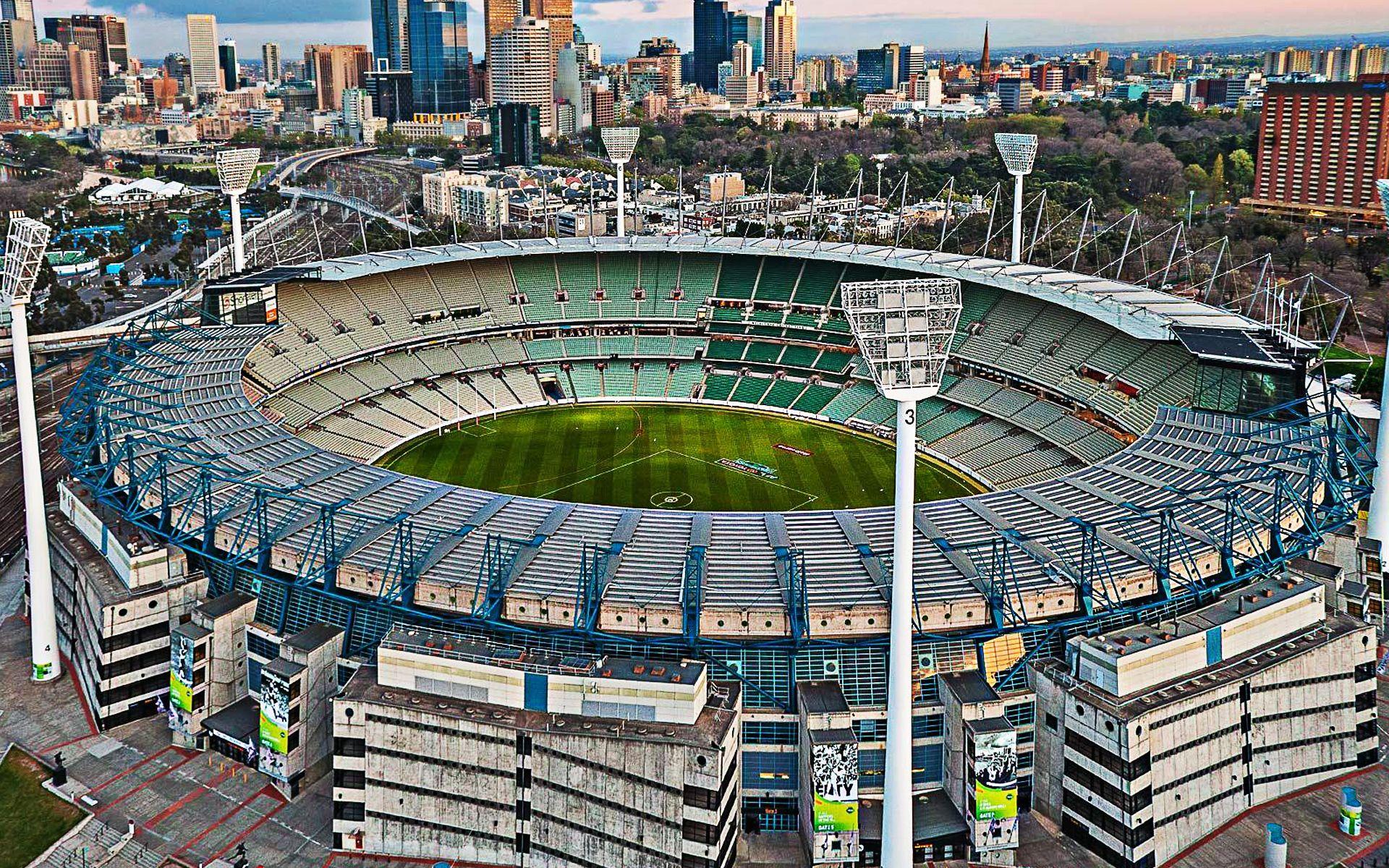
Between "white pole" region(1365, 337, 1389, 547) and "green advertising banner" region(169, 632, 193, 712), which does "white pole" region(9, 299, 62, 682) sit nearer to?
"green advertising banner" region(169, 632, 193, 712)

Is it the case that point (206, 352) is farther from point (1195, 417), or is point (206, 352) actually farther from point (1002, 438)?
point (1195, 417)

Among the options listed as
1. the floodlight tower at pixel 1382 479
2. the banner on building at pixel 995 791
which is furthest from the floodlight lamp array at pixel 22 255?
the floodlight tower at pixel 1382 479

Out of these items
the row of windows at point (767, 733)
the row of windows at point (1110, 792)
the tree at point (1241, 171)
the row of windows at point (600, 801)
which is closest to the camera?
the row of windows at point (600, 801)

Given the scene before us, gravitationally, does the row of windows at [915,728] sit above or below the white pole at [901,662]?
below

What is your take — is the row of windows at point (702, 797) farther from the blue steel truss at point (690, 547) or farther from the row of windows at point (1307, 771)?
the row of windows at point (1307, 771)

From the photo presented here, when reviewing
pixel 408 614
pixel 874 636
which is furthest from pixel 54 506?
pixel 874 636

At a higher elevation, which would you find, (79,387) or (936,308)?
(936,308)

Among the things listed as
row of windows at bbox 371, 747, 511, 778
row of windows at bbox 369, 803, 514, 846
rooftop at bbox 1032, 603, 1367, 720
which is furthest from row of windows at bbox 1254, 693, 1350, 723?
row of windows at bbox 369, 803, 514, 846

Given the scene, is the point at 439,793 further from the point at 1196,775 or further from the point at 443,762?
the point at 1196,775
